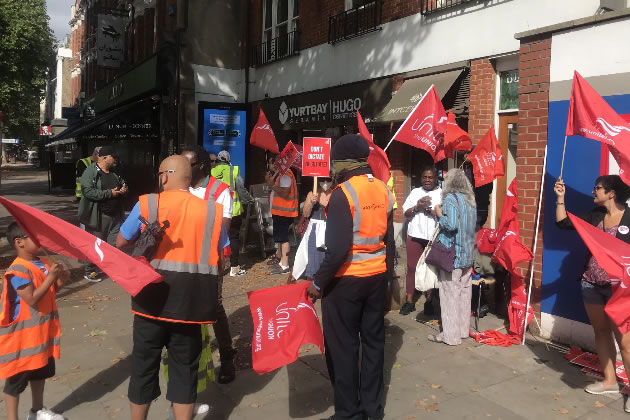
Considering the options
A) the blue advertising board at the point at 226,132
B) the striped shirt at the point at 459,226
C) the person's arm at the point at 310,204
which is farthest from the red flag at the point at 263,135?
the blue advertising board at the point at 226,132

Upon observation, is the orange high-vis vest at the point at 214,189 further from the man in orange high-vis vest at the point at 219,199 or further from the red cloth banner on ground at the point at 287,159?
Answer: the red cloth banner on ground at the point at 287,159

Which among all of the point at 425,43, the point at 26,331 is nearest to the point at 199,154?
the point at 26,331

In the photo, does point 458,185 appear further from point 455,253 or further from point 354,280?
point 354,280

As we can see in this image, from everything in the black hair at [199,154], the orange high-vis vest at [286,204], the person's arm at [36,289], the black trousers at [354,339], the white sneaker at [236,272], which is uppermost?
the black hair at [199,154]

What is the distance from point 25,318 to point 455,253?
3.85m

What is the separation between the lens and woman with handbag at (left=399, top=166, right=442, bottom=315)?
21.2 ft

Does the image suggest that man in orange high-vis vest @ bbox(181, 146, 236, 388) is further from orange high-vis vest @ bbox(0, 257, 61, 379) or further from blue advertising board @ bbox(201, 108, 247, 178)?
blue advertising board @ bbox(201, 108, 247, 178)

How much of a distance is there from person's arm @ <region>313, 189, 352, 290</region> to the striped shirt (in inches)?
83.5

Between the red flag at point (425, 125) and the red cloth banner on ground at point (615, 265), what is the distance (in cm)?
252

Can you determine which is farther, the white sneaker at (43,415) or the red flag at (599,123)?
the red flag at (599,123)

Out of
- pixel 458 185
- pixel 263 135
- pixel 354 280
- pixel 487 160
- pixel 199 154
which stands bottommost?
pixel 354 280

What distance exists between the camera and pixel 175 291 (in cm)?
323

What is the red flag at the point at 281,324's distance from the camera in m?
3.91

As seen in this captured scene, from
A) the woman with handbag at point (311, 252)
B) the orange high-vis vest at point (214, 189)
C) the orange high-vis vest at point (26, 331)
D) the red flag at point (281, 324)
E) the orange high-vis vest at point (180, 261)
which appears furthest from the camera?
the orange high-vis vest at point (214, 189)
